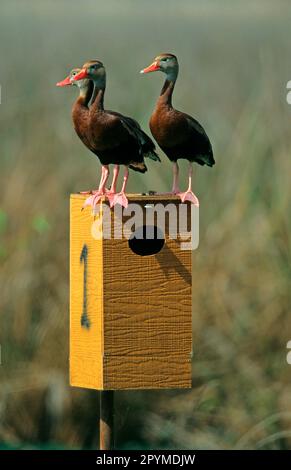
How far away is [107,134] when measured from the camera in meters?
5.84

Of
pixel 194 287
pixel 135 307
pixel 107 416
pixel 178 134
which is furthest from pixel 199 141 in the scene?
pixel 194 287

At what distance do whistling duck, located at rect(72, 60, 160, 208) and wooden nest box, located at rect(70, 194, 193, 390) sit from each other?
0.11 m

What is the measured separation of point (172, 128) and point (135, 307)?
0.62m

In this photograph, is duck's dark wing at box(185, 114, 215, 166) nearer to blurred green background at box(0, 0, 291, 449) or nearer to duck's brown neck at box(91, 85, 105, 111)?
duck's brown neck at box(91, 85, 105, 111)

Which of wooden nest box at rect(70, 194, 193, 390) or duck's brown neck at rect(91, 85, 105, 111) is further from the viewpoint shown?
wooden nest box at rect(70, 194, 193, 390)

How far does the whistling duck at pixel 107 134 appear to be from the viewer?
584 centimetres

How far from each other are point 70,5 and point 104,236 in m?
3.48

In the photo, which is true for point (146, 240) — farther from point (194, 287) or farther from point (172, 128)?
point (194, 287)

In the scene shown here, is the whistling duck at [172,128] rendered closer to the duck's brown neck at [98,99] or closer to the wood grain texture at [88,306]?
the duck's brown neck at [98,99]

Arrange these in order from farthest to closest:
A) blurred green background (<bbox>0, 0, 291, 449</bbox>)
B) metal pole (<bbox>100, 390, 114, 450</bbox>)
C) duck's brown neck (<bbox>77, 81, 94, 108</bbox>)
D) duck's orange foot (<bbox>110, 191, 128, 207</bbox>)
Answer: blurred green background (<bbox>0, 0, 291, 449</bbox>) → metal pole (<bbox>100, 390, 114, 450</bbox>) → duck's brown neck (<bbox>77, 81, 94, 108</bbox>) → duck's orange foot (<bbox>110, 191, 128, 207</bbox>)

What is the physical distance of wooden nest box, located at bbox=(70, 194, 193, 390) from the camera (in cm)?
596

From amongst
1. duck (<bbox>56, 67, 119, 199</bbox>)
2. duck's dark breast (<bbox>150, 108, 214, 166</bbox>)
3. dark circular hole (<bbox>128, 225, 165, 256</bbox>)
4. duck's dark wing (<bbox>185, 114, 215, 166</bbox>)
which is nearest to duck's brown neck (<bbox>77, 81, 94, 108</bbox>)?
duck (<bbox>56, 67, 119, 199</bbox>)

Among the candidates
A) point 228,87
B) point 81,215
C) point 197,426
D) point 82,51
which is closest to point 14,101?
point 82,51

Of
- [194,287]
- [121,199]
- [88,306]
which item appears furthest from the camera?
[194,287]
